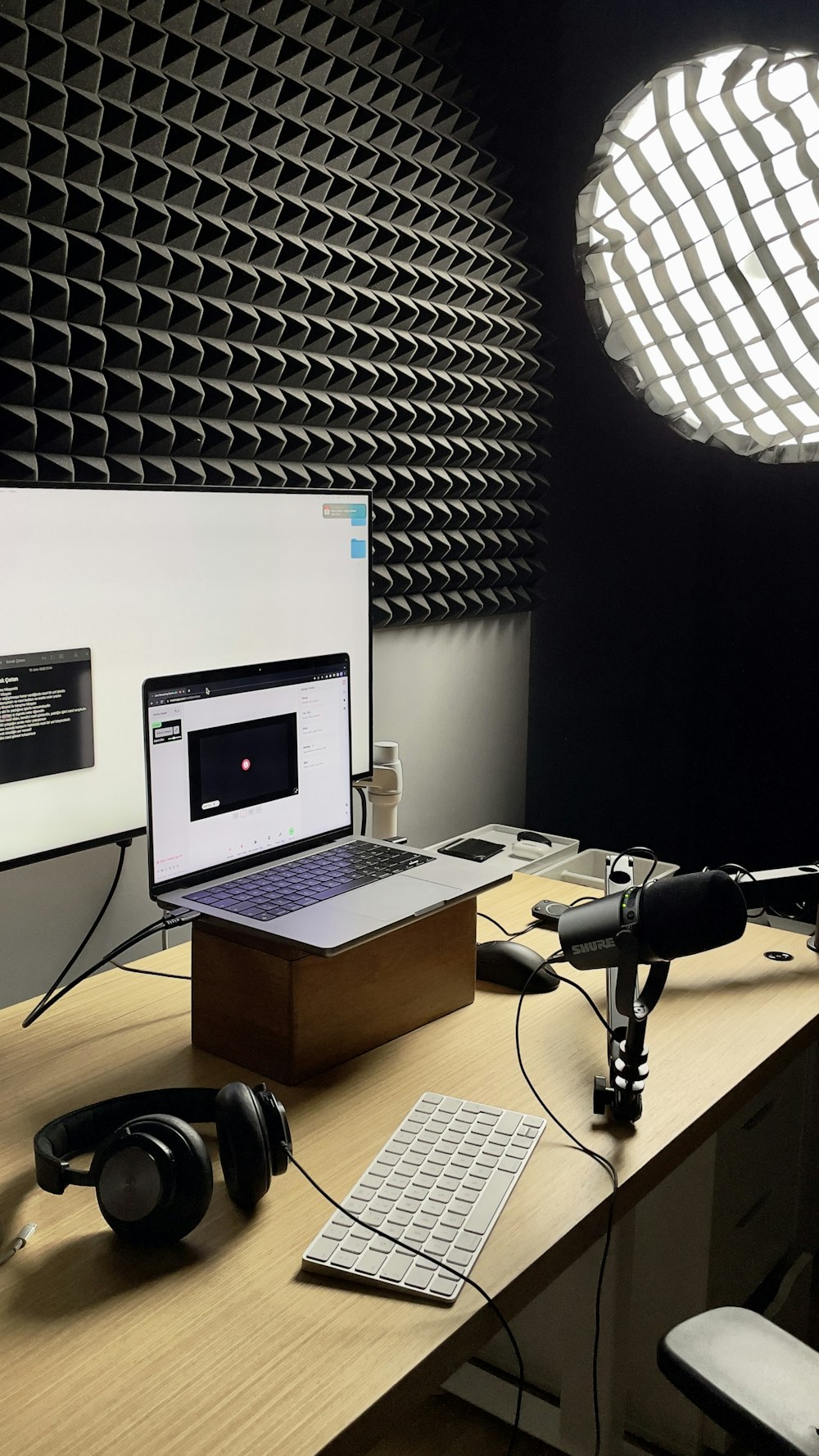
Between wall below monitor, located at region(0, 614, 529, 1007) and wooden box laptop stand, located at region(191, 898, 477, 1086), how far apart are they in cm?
40

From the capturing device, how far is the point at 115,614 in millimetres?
1546

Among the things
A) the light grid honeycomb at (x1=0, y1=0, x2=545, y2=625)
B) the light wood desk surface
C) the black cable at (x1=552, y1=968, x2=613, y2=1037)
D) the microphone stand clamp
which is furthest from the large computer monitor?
the microphone stand clamp

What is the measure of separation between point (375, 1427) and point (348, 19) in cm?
217

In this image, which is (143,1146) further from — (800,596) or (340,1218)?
(800,596)

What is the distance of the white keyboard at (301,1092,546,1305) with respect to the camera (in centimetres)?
94

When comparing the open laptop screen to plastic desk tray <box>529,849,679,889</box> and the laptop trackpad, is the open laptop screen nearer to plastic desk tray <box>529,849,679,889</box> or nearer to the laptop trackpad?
the laptop trackpad

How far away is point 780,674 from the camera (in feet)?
8.01

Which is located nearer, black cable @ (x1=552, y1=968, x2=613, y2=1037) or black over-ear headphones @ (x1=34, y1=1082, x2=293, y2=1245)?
black over-ear headphones @ (x1=34, y1=1082, x2=293, y2=1245)

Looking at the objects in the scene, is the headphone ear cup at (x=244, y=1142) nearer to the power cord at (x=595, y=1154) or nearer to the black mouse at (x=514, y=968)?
the power cord at (x=595, y=1154)

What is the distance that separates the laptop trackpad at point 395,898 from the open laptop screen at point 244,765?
148mm

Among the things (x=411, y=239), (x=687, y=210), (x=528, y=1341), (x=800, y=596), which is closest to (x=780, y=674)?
(x=800, y=596)

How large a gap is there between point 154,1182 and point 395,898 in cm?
53

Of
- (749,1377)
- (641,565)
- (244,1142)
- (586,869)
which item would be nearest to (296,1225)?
(244,1142)

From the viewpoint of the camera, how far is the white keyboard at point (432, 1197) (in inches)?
36.9
